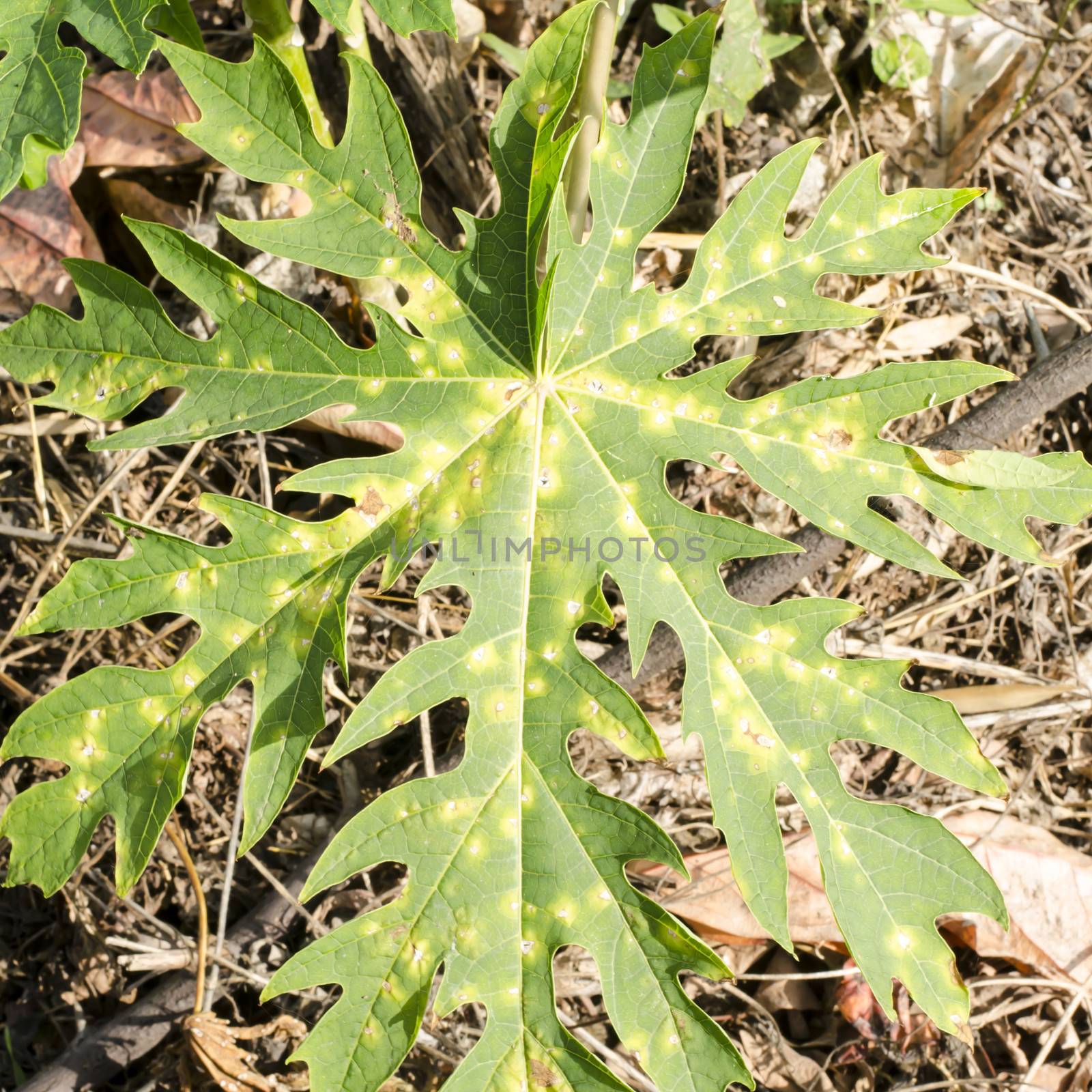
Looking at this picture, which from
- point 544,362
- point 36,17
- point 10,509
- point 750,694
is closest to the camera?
point 36,17

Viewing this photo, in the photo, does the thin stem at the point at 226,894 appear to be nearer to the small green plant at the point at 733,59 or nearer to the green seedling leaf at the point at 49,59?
the green seedling leaf at the point at 49,59

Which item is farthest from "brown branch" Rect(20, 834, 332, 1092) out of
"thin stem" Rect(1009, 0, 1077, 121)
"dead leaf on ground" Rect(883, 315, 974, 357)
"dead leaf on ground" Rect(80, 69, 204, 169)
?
"thin stem" Rect(1009, 0, 1077, 121)

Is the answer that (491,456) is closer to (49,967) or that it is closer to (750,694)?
(750,694)

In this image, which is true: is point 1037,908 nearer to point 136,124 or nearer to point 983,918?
point 983,918

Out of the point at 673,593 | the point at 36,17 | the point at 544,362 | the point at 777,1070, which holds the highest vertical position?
the point at 36,17

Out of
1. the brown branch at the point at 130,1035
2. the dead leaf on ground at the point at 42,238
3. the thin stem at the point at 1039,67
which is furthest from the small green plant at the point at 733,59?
the brown branch at the point at 130,1035

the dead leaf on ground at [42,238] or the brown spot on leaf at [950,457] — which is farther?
the dead leaf on ground at [42,238]

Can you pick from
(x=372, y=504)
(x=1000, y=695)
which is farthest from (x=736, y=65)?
(x=1000, y=695)

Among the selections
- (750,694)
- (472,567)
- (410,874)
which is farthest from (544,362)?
(410,874)
